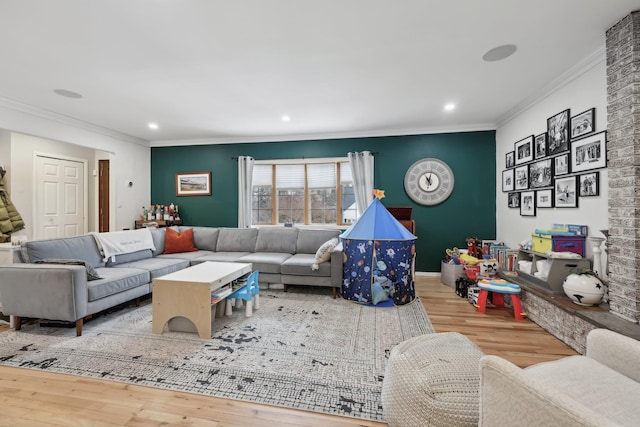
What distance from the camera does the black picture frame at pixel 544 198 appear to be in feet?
10.4

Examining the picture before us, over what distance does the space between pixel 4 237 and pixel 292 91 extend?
489 cm

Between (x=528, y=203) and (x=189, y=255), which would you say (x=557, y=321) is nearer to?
(x=528, y=203)

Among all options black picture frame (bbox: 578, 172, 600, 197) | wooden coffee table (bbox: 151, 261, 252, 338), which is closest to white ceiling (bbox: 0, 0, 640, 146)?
black picture frame (bbox: 578, 172, 600, 197)

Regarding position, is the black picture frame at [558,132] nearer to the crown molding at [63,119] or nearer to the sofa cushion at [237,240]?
the sofa cushion at [237,240]

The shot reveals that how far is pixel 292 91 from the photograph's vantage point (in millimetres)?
3256

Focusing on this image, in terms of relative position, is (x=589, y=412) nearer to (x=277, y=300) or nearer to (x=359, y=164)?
(x=277, y=300)

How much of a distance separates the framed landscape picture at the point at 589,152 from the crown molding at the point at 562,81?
0.67m

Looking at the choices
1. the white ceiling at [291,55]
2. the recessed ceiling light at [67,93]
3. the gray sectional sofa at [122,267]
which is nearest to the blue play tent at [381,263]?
the gray sectional sofa at [122,267]

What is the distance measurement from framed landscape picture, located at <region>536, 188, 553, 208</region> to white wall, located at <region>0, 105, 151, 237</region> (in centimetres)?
662

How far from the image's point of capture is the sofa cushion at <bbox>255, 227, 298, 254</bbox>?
4.57m

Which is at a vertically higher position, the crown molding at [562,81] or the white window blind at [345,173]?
the crown molding at [562,81]

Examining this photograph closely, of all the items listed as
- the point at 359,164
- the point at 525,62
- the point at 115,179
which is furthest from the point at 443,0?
the point at 115,179

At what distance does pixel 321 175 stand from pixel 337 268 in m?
2.19

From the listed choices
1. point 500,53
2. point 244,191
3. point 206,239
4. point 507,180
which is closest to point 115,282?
point 206,239
